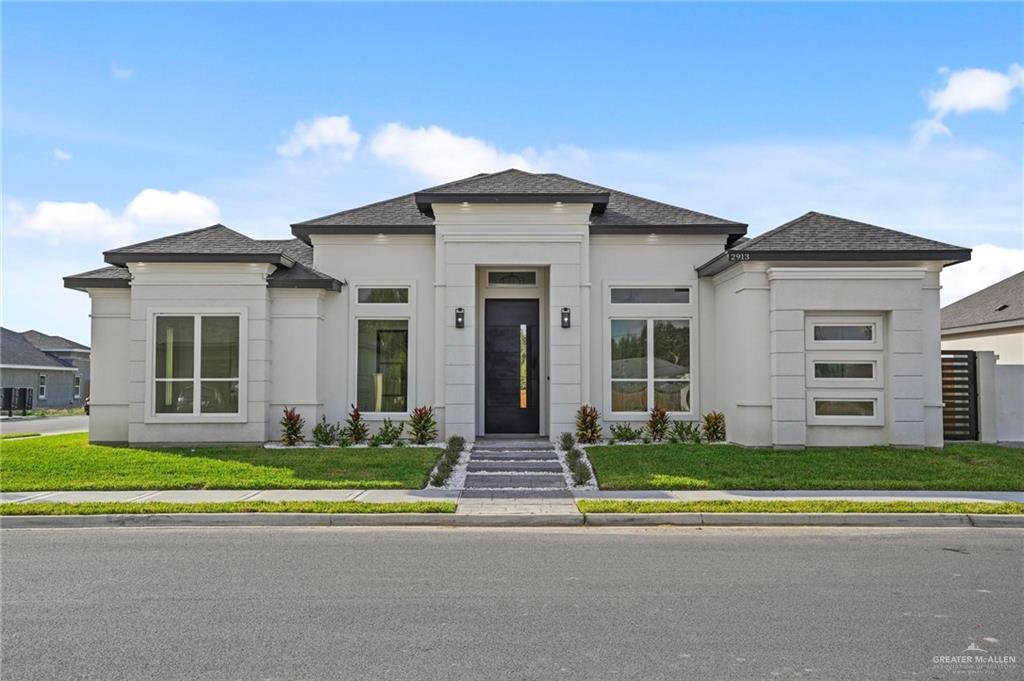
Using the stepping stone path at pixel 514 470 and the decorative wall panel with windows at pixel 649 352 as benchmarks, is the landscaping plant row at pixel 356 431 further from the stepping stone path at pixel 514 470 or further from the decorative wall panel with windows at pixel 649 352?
the decorative wall panel with windows at pixel 649 352

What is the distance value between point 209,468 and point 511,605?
8.49 meters

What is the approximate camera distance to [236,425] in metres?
15.5

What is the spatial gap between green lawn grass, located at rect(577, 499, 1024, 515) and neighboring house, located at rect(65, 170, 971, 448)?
4.44 m

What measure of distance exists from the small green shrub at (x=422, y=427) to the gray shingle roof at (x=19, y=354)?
35214mm

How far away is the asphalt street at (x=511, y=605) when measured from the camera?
191 inches

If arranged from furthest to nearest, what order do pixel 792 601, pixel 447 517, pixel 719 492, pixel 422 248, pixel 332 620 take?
pixel 422 248, pixel 719 492, pixel 447 517, pixel 792 601, pixel 332 620

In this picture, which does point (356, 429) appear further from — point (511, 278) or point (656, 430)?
point (656, 430)

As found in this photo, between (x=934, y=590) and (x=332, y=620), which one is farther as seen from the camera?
(x=934, y=590)

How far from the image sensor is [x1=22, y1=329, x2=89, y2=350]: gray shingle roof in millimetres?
53562

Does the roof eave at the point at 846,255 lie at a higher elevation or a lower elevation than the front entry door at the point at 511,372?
higher

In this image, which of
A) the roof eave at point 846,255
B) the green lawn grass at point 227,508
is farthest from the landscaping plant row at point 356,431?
the roof eave at point 846,255

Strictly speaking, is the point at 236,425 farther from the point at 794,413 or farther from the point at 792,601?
the point at 792,601

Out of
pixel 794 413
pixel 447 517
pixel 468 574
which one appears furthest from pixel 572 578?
pixel 794 413

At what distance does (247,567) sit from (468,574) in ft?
6.95
